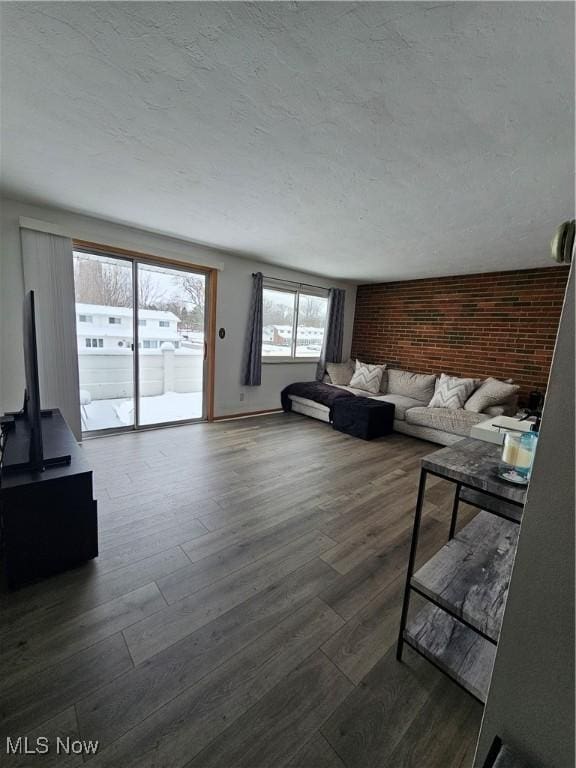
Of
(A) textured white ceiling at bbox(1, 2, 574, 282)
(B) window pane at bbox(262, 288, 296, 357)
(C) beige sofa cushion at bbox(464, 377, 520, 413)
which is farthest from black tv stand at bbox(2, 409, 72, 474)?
(C) beige sofa cushion at bbox(464, 377, 520, 413)

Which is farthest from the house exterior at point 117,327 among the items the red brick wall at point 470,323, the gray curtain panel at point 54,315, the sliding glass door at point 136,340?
the red brick wall at point 470,323

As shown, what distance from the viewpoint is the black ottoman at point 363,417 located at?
12.7 feet

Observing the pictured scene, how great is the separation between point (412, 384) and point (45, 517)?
4.48 meters

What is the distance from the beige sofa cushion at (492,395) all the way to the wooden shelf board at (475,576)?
2.61 metres

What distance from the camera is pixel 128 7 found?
96 cm

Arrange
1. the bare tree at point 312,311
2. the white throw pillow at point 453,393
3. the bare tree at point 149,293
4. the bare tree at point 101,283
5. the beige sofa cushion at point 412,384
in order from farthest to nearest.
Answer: the bare tree at point 312,311, the beige sofa cushion at point 412,384, the white throw pillow at point 453,393, the bare tree at point 149,293, the bare tree at point 101,283

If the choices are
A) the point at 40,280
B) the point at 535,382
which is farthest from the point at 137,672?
the point at 535,382

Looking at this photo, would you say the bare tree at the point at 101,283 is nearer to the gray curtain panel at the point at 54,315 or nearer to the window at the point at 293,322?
the gray curtain panel at the point at 54,315

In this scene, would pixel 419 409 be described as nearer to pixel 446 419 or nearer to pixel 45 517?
pixel 446 419

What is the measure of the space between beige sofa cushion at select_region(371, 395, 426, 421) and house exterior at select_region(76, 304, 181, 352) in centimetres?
299

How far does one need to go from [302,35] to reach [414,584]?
1.95 m

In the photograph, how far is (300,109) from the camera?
1.33 meters

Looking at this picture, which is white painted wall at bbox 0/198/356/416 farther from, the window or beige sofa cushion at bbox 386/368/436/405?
beige sofa cushion at bbox 386/368/436/405

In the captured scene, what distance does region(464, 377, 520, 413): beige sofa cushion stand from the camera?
3721 mm
